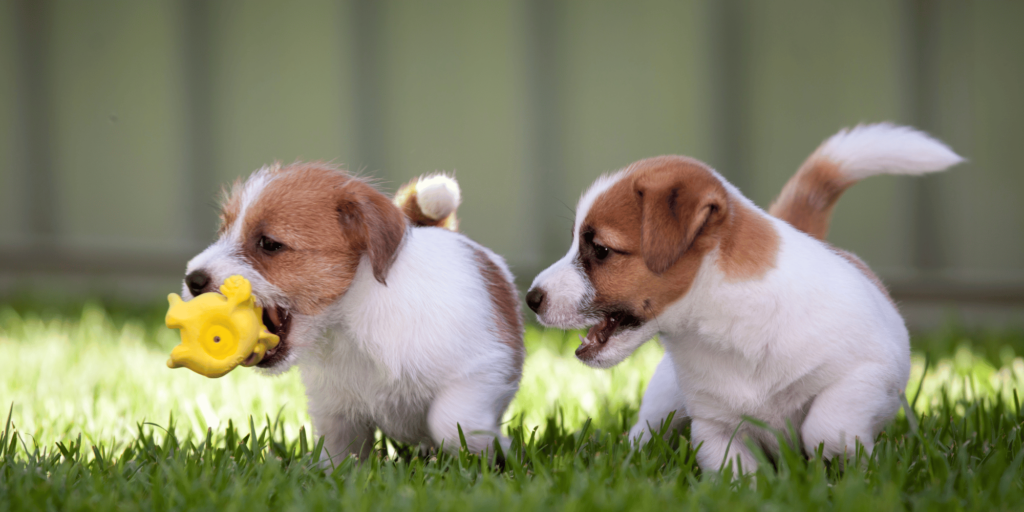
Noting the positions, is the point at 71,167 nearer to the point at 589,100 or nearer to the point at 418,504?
the point at 589,100

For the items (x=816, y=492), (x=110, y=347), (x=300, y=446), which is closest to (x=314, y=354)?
(x=300, y=446)

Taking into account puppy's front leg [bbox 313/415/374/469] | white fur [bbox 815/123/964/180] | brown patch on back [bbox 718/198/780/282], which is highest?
white fur [bbox 815/123/964/180]

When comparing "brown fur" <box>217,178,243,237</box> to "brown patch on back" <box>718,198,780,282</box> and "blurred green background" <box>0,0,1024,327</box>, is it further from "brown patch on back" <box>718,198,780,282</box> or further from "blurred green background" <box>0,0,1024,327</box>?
"blurred green background" <box>0,0,1024,327</box>

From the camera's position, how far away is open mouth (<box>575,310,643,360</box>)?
286 cm

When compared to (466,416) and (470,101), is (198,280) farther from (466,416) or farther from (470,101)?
(470,101)

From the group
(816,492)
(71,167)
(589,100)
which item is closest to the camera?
(816,492)

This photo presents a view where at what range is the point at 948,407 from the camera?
3.34m

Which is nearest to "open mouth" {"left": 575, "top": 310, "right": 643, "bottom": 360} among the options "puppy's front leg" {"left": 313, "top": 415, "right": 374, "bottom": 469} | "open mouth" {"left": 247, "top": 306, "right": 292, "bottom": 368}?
"puppy's front leg" {"left": 313, "top": 415, "right": 374, "bottom": 469}

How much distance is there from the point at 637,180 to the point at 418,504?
128cm

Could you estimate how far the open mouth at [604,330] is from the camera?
2.86 m

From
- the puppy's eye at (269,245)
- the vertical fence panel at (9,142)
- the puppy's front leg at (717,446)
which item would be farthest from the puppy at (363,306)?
the vertical fence panel at (9,142)

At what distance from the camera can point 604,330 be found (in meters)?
2.94

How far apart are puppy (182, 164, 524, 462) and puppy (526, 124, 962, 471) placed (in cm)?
31

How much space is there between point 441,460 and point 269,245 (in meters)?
0.92
